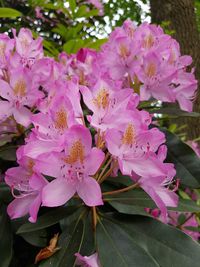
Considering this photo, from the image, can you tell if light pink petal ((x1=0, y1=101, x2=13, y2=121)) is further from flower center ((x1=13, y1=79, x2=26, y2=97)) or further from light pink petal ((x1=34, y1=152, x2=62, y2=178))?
light pink petal ((x1=34, y1=152, x2=62, y2=178))

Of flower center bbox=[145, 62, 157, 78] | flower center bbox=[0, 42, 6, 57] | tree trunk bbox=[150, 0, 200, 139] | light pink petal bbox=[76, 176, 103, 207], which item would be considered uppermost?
flower center bbox=[0, 42, 6, 57]

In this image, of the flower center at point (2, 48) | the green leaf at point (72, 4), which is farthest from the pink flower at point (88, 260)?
the green leaf at point (72, 4)

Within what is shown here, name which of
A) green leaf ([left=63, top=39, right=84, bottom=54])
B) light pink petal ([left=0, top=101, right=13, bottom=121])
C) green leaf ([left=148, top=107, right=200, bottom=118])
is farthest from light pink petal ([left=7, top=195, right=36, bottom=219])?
green leaf ([left=63, top=39, right=84, bottom=54])

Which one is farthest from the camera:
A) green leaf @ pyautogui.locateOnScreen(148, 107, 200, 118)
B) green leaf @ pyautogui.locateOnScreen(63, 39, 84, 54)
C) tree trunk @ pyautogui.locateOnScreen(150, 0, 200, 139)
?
tree trunk @ pyautogui.locateOnScreen(150, 0, 200, 139)

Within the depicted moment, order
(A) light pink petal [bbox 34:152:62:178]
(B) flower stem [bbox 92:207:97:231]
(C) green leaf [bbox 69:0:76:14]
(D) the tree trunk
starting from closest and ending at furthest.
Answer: (A) light pink petal [bbox 34:152:62:178], (B) flower stem [bbox 92:207:97:231], (C) green leaf [bbox 69:0:76:14], (D) the tree trunk

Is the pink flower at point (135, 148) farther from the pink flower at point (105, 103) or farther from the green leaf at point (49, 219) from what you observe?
the green leaf at point (49, 219)
